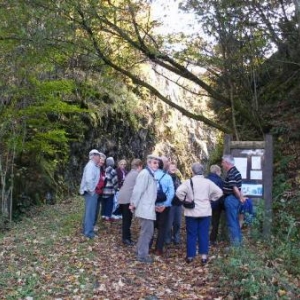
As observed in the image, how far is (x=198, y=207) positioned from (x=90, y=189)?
2.73 m

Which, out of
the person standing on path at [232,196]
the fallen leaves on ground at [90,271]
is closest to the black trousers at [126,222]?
the fallen leaves on ground at [90,271]

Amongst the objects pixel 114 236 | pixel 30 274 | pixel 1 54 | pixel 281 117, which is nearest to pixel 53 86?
pixel 1 54

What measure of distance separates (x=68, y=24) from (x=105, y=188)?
3991mm

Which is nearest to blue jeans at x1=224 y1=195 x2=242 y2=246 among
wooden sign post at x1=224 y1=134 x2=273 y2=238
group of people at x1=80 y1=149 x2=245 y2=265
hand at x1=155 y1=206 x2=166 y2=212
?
group of people at x1=80 y1=149 x2=245 y2=265

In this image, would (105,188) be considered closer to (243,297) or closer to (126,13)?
(126,13)

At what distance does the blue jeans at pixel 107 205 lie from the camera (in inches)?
460

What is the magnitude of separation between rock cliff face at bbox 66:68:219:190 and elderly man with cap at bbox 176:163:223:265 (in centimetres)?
1061

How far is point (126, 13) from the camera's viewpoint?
1140 centimetres

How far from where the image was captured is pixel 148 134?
24812 millimetres

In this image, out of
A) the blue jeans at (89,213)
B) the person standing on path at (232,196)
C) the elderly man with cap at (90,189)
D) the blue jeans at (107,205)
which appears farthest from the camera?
the blue jeans at (107,205)

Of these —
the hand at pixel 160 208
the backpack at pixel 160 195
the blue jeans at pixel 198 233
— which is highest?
the backpack at pixel 160 195

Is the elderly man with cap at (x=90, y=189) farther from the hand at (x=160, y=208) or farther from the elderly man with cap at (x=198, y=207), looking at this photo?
the elderly man with cap at (x=198, y=207)

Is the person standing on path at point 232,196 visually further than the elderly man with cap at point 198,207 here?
Yes

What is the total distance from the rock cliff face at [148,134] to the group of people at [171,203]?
9623 millimetres
